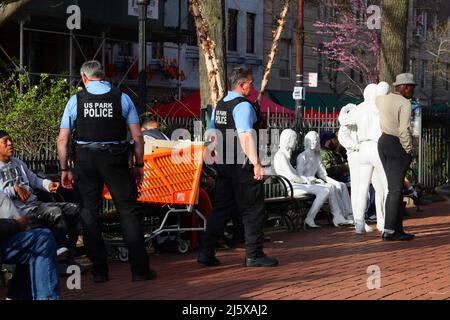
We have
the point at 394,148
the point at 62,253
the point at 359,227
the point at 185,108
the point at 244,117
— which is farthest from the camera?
→ the point at 185,108

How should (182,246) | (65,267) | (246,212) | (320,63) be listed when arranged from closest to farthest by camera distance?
(65,267)
(246,212)
(182,246)
(320,63)

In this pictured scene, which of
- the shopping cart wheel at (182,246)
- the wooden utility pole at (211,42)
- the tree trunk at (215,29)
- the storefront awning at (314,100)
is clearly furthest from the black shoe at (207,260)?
the storefront awning at (314,100)

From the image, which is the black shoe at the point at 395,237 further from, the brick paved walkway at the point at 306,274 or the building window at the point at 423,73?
the building window at the point at 423,73

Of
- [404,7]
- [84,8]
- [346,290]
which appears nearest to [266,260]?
[346,290]

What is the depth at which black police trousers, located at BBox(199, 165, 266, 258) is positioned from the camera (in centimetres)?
998

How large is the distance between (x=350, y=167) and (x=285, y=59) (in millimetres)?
31083

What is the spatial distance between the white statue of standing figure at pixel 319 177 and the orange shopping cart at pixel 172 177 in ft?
14.0

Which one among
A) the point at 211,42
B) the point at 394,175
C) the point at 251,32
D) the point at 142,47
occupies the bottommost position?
the point at 394,175

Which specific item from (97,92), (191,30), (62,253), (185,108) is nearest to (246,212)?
(97,92)

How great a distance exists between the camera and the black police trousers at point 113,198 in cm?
904

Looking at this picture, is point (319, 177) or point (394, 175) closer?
point (394, 175)

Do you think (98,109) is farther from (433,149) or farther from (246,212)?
(433,149)

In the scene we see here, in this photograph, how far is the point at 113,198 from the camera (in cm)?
911

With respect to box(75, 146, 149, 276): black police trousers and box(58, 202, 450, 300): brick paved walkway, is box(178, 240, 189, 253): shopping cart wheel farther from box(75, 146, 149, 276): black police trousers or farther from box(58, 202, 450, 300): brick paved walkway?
box(75, 146, 149, 276): black police trousers
